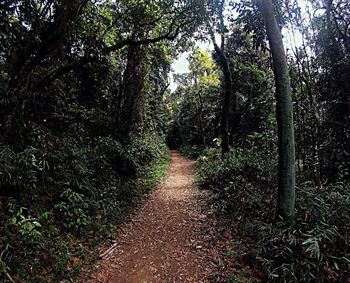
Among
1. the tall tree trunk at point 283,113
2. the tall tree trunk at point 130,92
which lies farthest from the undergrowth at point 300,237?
the tall tree trunk at point 130,92

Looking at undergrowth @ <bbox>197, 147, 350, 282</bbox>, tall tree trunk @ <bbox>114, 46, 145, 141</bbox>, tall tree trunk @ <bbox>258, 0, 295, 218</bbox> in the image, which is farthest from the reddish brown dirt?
tall tree trunk @ <bbox>114, 46, 145, 141</bbox>

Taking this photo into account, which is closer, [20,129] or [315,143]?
[20,129]

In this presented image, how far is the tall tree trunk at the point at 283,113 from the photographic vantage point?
164 inches

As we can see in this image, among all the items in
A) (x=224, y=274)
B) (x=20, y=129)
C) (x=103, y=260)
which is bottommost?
(x=224, y=274)

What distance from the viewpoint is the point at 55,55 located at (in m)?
6.10

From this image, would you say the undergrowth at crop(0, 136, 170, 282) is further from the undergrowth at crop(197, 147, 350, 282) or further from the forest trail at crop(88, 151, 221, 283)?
the undergrowth at crop(197, 147, 350, 282)

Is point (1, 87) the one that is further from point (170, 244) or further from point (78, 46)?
point (170, 244)

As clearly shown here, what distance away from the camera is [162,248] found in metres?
4.73

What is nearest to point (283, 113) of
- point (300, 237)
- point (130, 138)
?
point (300, 237)

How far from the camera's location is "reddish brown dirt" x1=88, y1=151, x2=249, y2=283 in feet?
12.8

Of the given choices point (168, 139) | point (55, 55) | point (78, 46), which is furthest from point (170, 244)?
point (168, 139)

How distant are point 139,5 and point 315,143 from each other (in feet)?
23.3

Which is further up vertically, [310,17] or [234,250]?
[310,17]

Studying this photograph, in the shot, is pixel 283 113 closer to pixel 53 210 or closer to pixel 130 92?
pixel 53 210
